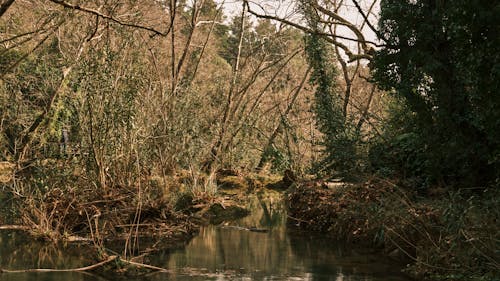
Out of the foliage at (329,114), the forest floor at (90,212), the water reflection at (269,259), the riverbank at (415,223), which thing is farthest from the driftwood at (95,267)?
the foliage at (329,114)

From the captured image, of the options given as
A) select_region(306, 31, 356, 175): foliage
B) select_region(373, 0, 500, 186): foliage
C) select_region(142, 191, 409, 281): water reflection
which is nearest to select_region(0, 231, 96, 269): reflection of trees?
select_region(142, 191, 409, 281): water reflection

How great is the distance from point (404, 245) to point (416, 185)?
Result: 2.54 metres

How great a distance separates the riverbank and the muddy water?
1.20ft

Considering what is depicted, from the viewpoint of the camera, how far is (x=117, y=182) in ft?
41.7

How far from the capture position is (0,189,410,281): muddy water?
9.02 m

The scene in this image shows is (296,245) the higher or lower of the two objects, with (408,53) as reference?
lower

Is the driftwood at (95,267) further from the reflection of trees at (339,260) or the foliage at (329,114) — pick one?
the foliage at (329,114)

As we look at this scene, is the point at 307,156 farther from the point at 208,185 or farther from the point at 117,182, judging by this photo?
the point at 117,182

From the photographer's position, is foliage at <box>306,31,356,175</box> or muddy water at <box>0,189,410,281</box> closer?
muddy water at <box>0,189,410,281</box>

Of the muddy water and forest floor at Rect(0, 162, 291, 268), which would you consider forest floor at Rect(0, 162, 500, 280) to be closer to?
forest floor at Rect(0, 162, 291, 268)

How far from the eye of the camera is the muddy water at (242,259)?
9023 mm

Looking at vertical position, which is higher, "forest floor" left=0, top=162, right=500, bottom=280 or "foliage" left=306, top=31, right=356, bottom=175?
"foliage" left=306, top=31, right=356, bottom=175

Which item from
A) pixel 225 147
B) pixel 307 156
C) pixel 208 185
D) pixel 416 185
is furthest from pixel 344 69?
pixel 416 185

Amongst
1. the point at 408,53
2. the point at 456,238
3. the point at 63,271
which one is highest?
the point at 408,53
